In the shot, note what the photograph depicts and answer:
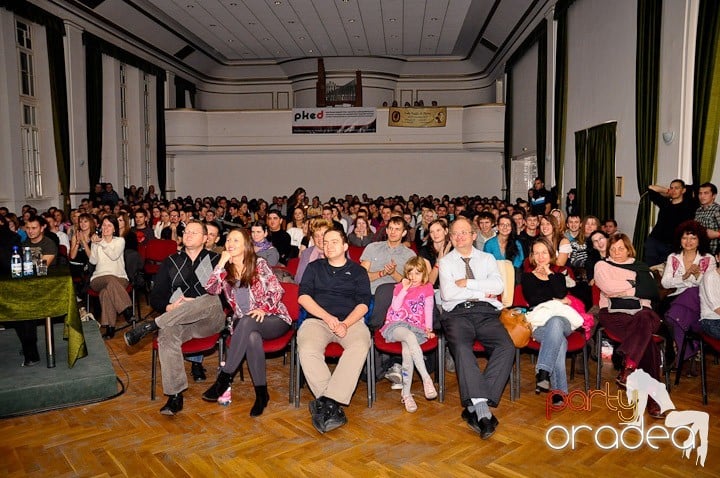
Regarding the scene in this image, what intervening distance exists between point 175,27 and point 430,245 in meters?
12.4

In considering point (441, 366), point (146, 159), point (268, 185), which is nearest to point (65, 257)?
point (441, 366)

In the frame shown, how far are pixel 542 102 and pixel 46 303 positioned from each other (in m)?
10.0

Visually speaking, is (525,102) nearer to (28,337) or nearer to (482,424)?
(482,424)

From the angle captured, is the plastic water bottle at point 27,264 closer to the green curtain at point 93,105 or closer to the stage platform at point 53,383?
the stage platform at point 53,383

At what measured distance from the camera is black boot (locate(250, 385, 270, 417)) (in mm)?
3789

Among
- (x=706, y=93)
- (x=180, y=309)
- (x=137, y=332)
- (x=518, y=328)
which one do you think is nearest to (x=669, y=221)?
(x=706, y=93)

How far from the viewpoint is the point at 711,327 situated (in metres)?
3.96

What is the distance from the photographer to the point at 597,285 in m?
4.41

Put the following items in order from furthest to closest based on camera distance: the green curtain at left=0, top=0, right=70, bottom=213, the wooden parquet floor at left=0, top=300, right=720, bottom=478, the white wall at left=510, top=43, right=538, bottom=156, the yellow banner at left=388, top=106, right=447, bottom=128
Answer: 1. the yellow banner at left=388, top=106, right=447, bottom=128
2. the white wall at left=510, top=43, right=538, bottom=156
3. the green curtain at left=0, top=0, right=70, bottom=213
4. the wooden parquet floor at left=0, top=300, right=720, bottom=478

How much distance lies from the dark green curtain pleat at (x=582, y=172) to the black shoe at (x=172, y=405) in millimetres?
7514

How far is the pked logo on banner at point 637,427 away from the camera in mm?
3289

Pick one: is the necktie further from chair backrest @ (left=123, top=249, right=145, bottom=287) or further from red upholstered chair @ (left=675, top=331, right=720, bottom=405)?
chair backrest @ (left=123, top=249, right=145, bottom=287)

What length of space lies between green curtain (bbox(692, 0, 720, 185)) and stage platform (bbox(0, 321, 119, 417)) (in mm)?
5855

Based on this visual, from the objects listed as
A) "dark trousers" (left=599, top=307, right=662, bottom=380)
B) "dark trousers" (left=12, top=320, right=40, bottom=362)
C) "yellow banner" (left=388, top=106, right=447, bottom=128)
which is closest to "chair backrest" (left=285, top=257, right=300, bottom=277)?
"dark trousers" (left=12, top=320, right=40, bottom=362)
